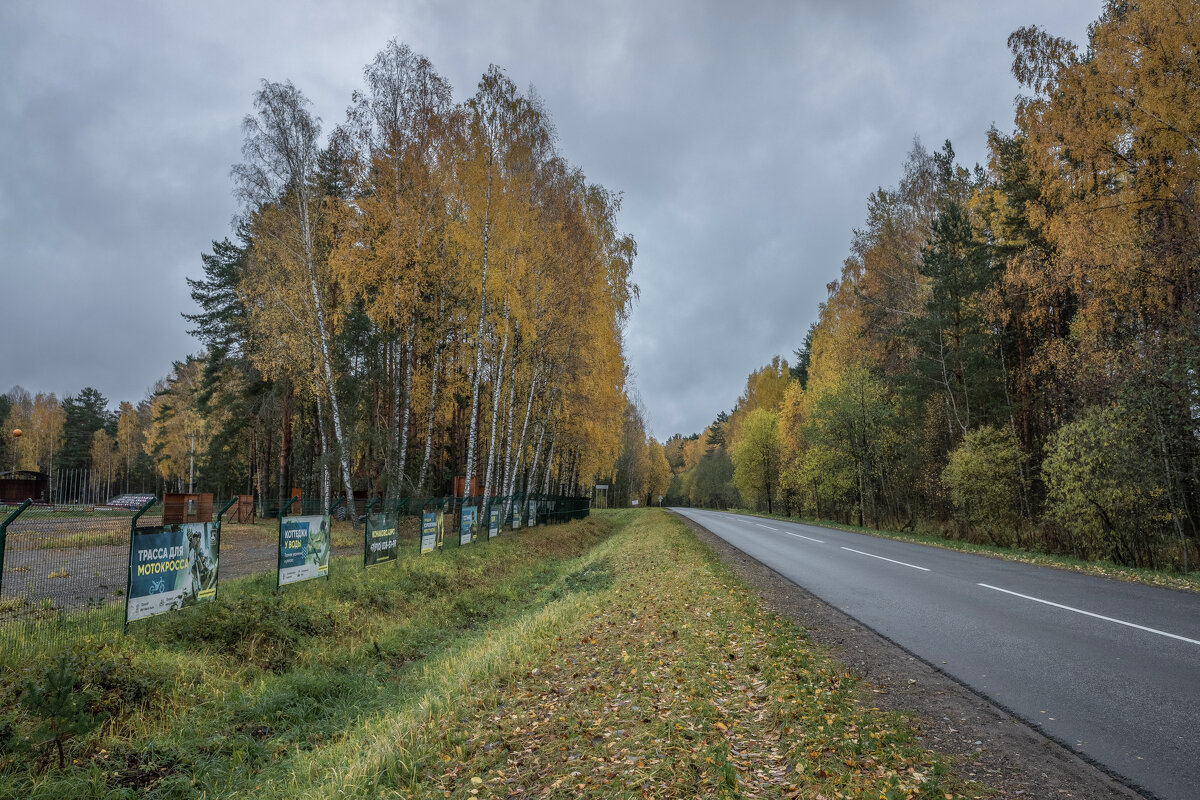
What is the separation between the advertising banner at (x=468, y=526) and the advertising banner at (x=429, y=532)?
113 centimetres

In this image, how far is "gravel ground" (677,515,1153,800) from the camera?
3346mm

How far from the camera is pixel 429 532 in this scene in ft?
48.5

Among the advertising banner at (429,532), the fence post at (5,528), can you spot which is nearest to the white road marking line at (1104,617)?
the advertising banner at (429,532)

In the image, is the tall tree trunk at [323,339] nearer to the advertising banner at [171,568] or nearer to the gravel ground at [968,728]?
the advertising banner at [171,568]

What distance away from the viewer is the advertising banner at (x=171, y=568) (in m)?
6.98

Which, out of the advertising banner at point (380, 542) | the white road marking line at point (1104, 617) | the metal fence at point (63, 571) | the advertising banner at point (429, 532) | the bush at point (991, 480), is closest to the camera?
the metal fence at point (63, 571)

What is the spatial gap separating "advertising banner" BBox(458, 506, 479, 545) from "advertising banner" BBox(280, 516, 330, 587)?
5.35 m

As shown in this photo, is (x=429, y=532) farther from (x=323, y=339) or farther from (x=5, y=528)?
(x=5, y=528)

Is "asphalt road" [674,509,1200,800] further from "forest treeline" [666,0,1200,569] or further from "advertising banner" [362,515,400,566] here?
"advertising banner" [362,515,400,566]

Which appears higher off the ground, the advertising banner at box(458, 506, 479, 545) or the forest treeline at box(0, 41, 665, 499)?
the forest treeline at box(0, 41, 665, 499)

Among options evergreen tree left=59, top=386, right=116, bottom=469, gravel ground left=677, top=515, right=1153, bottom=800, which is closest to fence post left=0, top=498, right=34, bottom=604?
gravel ground left=677, top=515, right=1153, bottom=800

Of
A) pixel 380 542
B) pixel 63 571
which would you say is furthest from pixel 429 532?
pixel 63 571

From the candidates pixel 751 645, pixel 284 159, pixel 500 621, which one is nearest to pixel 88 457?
pixel 284 159

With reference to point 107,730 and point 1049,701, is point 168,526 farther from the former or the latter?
point 1049,701
